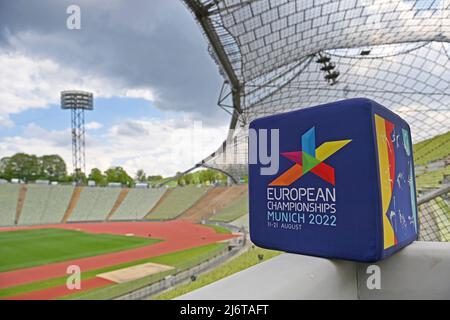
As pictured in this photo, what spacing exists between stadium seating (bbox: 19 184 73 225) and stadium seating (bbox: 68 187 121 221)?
57.9 inches

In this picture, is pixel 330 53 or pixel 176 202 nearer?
pixel 330 53

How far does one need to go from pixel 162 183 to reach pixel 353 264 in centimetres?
4981

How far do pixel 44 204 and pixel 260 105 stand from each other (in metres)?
28.1

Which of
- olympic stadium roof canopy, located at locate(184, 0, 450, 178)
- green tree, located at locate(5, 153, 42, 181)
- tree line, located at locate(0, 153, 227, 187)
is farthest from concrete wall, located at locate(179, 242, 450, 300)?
green tree, located at locate(5, 153, 42, 181)

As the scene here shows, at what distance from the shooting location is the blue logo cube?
1317 millimetres

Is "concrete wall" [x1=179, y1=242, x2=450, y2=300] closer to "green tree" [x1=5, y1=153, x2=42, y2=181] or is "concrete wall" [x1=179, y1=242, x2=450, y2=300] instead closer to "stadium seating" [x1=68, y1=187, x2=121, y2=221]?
"stadium seating" [x1=68, y1=187, x2=121, y2=221]

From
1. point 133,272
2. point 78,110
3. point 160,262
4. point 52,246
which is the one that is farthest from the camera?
point 78,110

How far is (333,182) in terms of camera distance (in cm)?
139

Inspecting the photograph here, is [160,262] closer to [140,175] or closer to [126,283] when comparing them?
[126,283]

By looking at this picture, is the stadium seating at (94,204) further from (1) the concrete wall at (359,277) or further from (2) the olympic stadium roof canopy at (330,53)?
(1) the concrete wall at (359,277)

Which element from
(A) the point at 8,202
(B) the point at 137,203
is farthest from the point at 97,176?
(A) the point at 8,202

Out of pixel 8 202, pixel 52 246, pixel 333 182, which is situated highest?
pixel 333 182

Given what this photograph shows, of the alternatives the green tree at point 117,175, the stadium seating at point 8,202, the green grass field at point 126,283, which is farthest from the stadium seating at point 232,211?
the green tree at point 117,175

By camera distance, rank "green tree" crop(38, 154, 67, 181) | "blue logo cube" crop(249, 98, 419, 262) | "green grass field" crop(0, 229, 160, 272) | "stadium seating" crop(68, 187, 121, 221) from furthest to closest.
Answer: "green tree" crop(38, 154, 67, 181), "stadium seating" crop(68, 187, 121, 221), "green grass field" crop(0, 229, 160, 272), "blue logo cube" crop(249, 98, 419, 262)
